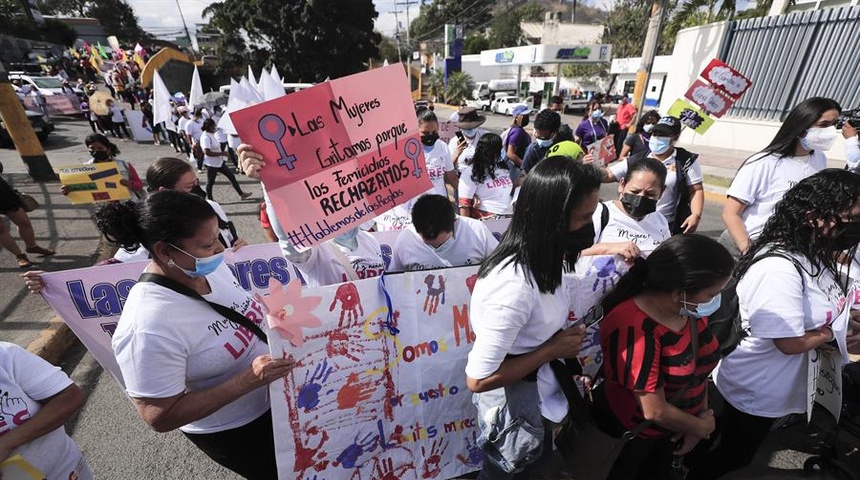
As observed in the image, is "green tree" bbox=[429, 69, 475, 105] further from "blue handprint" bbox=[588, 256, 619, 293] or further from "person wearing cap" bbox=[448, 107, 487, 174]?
"blue handprint" bbox=[588, 256, 619, 293]

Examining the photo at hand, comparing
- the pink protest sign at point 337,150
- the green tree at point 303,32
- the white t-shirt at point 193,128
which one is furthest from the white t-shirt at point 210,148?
the green tree at point 303,32

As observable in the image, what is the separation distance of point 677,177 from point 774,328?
2.43m

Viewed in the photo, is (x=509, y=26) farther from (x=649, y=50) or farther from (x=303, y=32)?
(x=649, y=50)

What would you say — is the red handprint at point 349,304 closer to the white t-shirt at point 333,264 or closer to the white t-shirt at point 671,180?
the white t-shirt at point 333,264

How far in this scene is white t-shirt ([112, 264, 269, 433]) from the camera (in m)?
1.41

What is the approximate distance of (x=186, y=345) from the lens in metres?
1.50

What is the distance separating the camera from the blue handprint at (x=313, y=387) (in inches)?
75.3

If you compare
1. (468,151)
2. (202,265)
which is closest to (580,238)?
(202,265)

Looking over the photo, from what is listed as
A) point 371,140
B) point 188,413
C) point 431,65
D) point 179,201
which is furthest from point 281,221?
point 431,65

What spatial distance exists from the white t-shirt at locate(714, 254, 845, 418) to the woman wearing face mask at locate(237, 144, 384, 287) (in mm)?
1970

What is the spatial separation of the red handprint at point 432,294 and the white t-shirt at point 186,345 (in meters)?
0.82

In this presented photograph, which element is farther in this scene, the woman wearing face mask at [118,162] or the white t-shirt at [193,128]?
the white t-shirt at [193,128]

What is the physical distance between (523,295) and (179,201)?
1.40 metres

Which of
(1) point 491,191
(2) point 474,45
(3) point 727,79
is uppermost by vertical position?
(2) point 474,45
